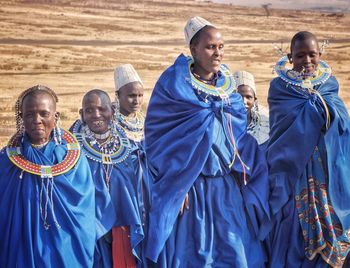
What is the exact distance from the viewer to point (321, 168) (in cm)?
412

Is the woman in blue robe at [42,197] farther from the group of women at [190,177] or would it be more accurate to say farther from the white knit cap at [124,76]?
the white knit cap at [124,76]

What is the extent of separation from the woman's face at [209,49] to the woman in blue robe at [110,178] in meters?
0.89

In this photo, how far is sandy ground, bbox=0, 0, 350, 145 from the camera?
20.6 m

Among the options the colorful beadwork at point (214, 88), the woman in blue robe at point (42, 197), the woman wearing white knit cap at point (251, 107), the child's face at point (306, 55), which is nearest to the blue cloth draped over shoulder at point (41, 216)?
the woman in blue robe at point (42, 197)

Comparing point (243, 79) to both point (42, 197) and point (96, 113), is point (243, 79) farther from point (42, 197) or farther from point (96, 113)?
point (42, 197)

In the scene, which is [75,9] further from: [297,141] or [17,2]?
[297,141]

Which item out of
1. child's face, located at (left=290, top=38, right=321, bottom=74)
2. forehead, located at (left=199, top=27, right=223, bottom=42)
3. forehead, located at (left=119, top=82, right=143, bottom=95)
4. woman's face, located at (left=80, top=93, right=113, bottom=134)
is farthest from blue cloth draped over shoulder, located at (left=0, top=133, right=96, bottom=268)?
child's face, located at (left=290, top=38, right=321, bottom=74)

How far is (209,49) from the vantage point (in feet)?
12.6

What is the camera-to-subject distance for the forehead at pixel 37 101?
353 centimetres

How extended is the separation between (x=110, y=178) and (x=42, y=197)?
2.33 ft

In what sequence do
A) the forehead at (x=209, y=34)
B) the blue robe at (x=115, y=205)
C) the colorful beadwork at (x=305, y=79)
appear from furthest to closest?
the colorful beadwork at (x=305, y=79) < the blue robe at (x=115, y=205) < the forehead at (x=209, y=34)

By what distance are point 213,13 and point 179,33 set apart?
13.8 m

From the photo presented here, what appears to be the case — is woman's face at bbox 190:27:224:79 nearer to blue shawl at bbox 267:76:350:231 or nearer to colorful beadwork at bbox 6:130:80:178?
blue shawl at bbox 267:76:350:231

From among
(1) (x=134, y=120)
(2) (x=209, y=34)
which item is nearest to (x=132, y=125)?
(1) (x=134, y=120)
